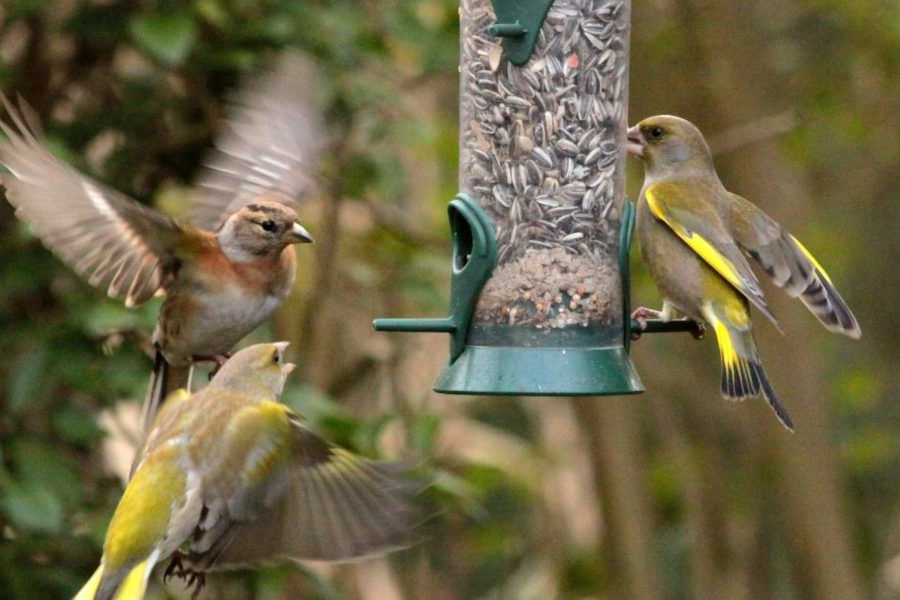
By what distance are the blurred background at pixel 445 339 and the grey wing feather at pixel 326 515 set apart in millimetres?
984

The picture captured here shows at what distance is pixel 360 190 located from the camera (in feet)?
20.8

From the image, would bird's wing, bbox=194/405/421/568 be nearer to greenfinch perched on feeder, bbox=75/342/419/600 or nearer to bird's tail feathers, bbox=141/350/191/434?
greenfinch perched on feeder, bbox=75/342/419/600

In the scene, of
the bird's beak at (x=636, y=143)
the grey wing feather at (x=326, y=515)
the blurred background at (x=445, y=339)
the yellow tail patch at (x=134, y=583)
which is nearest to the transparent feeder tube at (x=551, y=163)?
the bird's beak at (x=636, y=143)

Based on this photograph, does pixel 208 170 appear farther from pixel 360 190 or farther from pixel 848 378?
pixel 848 378

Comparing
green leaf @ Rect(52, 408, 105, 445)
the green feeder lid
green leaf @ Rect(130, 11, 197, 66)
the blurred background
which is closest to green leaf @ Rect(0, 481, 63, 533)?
the blurred background

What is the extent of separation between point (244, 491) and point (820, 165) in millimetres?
5853

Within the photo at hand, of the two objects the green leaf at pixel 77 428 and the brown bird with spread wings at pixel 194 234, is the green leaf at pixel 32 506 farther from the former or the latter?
the brown bird with spread wings at pixel 194 234

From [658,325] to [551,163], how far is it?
0.63 m

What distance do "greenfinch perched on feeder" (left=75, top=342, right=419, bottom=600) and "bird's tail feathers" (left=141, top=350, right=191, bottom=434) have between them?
48 cm

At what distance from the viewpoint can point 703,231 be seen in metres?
5.29

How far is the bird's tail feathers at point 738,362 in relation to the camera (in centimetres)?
503

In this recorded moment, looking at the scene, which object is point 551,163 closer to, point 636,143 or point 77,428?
point 636,143

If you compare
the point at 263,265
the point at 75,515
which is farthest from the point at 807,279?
the point at 75,515

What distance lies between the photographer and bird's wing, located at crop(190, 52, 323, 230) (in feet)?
17.5
